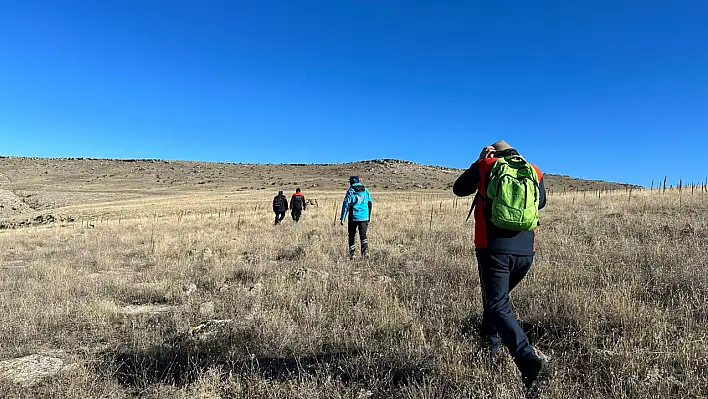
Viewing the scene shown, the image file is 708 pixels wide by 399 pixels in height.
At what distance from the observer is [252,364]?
3379mm

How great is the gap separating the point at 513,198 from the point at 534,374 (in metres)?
1.24

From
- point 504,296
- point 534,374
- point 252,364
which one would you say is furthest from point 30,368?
point 534,374

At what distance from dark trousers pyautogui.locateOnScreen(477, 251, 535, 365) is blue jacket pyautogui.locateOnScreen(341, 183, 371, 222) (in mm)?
5986

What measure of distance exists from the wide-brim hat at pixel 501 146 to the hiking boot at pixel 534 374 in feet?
5.30

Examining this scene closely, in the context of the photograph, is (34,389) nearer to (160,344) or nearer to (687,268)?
(160,344)

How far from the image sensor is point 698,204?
11.0 m

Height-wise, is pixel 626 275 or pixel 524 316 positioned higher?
pixel 626 275

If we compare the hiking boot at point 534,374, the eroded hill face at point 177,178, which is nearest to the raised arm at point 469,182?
the hiking boot at point 534,374

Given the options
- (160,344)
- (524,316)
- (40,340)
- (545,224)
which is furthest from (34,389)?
(545,224)

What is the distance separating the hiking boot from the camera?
2.83 m

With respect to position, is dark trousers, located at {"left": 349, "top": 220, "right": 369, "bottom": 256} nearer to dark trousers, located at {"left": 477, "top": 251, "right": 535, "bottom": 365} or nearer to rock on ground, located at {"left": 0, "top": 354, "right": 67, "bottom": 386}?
rock on ground, located at {"left": 0, "top": 354, "right": 67, "bottom": 386}

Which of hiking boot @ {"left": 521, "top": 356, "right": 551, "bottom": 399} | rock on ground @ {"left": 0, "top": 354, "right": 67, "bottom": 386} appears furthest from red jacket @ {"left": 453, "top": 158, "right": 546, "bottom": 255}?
rock on ground @ {"left": 0, "top": 354, "right": 67, "bottom": 386}

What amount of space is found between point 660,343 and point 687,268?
7.46ft

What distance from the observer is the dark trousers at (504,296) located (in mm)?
2910
